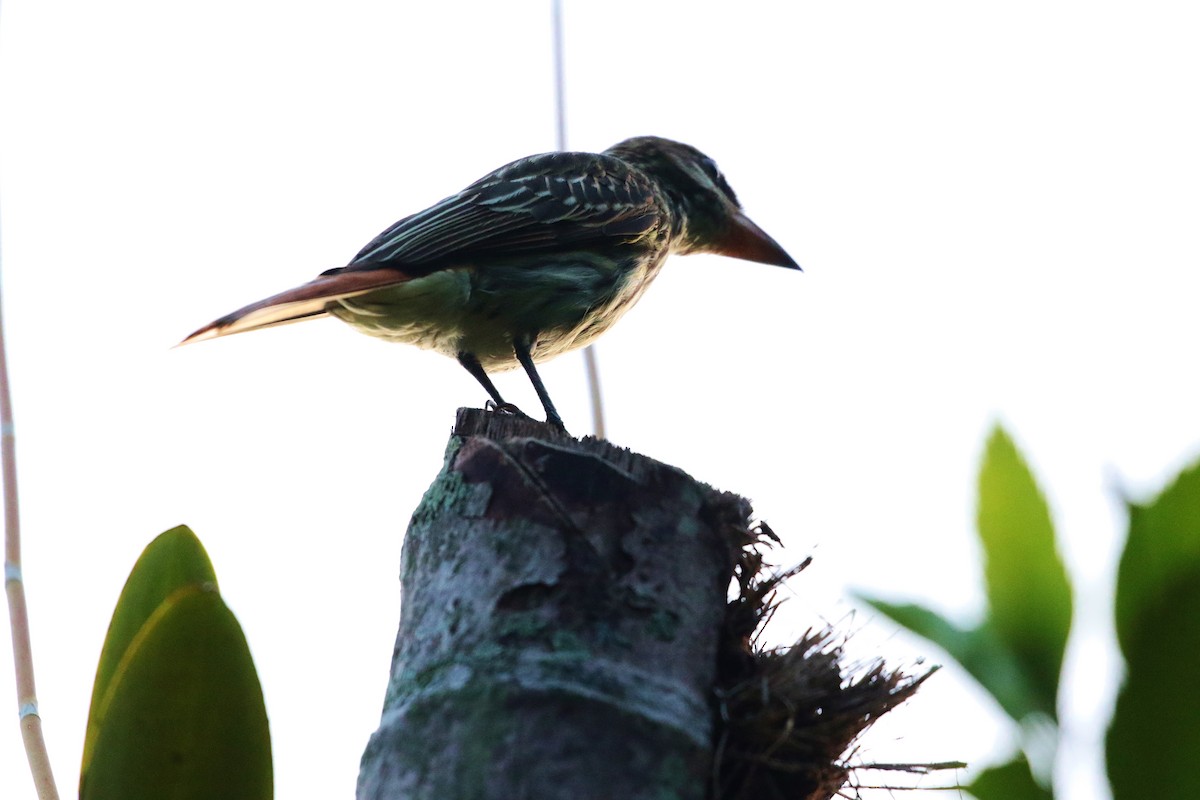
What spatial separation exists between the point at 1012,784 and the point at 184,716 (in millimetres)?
1374

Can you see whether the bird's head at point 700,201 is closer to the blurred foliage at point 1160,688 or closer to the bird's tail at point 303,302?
the bird's tail at point 303,302

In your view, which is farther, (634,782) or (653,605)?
(653,605)

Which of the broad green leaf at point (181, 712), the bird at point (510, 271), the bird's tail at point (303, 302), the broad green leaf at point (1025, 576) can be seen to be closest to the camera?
the broad green leaf at point (1025, 576)

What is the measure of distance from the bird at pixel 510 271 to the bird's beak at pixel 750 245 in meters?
0.68

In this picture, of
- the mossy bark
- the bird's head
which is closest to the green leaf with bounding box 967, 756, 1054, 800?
the mossy bark

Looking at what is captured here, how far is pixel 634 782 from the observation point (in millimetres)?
1799

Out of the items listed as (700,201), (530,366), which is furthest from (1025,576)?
(700,201)

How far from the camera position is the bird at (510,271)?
3.75m

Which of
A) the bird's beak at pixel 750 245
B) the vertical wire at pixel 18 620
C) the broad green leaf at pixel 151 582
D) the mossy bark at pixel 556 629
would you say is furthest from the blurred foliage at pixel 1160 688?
the bird's beak at pixel 750 245

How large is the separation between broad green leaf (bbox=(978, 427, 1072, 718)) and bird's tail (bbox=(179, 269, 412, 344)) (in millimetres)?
2157

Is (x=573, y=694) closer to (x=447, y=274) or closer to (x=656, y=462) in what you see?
(x=656, y=462)

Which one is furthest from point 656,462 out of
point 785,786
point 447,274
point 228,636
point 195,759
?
point 447,274

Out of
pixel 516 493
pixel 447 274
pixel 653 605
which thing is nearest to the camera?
pixel 653 605

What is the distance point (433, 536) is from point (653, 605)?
0.43 meters
